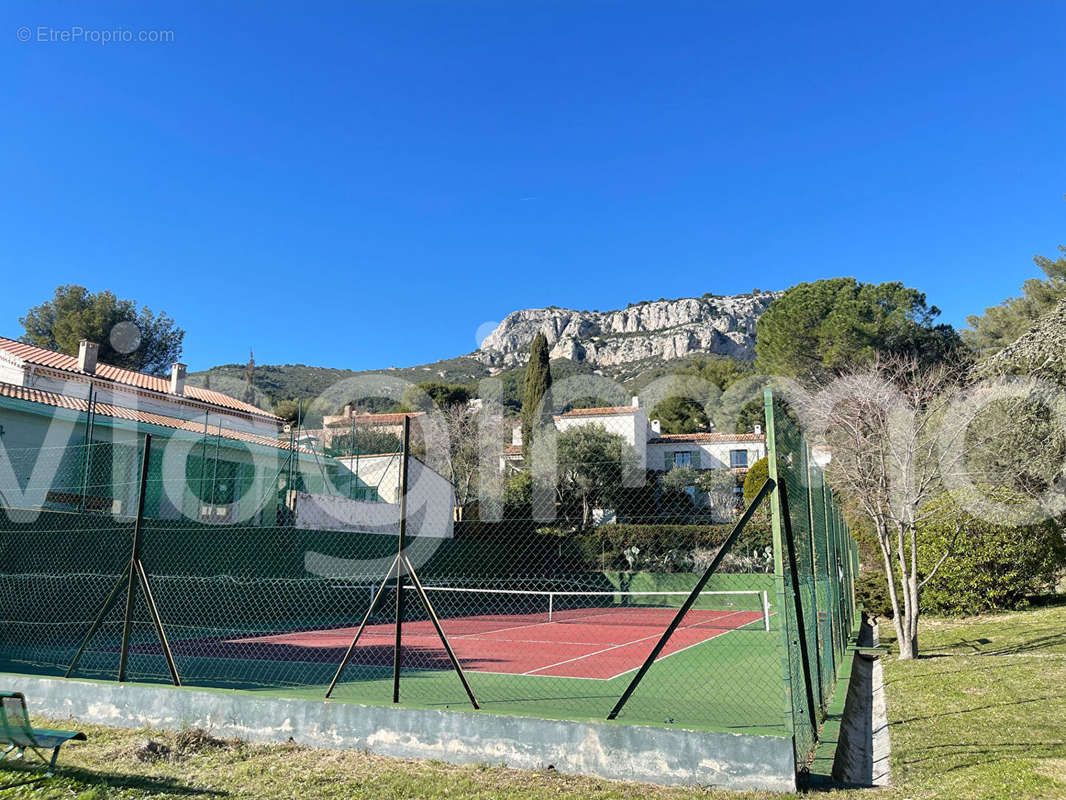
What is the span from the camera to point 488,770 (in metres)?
5.03

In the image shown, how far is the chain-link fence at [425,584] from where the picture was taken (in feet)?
20.2

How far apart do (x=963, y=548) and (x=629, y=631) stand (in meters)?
7.70

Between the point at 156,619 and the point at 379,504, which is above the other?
the point at 379,504

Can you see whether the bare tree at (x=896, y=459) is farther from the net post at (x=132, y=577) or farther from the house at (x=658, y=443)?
the house at (x=658, y=443)

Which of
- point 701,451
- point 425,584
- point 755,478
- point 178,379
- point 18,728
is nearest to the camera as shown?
point 18,728

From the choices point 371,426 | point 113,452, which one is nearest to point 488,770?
point 113,452

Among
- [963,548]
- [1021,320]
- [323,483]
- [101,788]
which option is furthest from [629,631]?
[1021,320]

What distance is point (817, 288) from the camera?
135 feet

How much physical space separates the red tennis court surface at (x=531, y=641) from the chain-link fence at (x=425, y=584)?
0.12 metres

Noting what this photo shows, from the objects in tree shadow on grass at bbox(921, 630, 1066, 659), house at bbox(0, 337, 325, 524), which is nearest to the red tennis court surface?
tree shadow on grass at bbox(921, 630, 1066, 659)

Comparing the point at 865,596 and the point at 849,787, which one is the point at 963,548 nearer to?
the point at 865,596

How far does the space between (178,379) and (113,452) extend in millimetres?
12375

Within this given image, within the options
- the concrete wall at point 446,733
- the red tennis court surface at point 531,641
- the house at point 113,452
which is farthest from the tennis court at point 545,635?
the house at point 113,452

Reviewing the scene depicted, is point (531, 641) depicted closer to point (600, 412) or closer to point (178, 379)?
point (178, 379)
